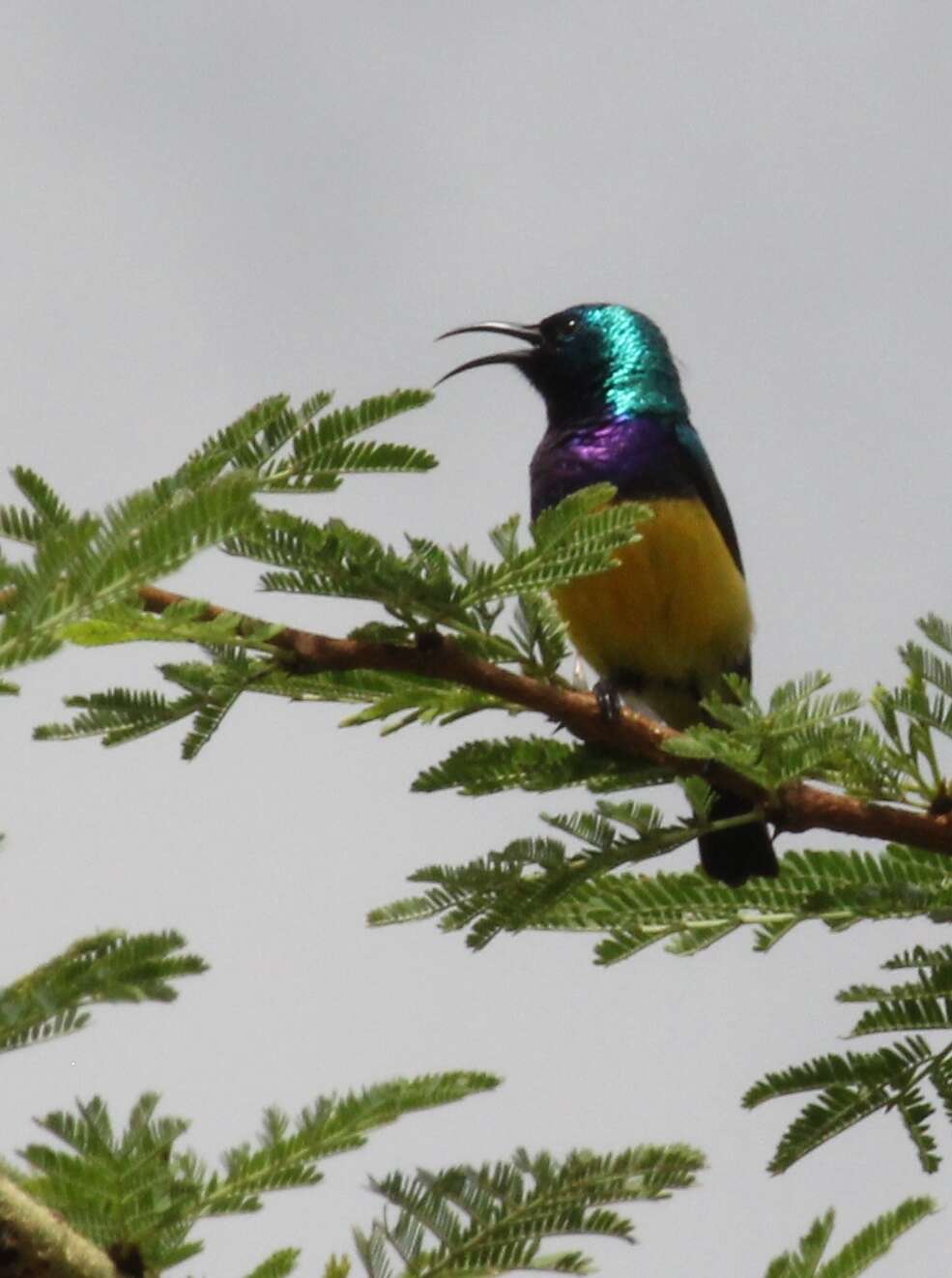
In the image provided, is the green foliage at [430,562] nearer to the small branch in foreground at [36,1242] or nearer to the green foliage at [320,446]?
the green foliage at [320,446]

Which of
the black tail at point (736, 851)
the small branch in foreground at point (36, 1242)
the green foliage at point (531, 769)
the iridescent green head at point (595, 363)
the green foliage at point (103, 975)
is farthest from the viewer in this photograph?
the iridescent green head at point (595, 363)

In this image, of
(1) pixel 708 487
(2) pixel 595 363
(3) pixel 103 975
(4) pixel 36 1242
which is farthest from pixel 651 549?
(4) pixel 36 1242

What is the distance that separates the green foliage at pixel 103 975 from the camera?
92.0 inches

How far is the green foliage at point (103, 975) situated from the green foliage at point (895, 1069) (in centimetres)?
124

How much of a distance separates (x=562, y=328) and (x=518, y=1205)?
5.83m

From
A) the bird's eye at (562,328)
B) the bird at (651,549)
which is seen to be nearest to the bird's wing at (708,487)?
the bird at (651,549)

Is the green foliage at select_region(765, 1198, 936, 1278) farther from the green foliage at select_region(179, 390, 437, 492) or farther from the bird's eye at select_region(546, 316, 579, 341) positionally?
the bird's eye at select_region(546, 316, 579, 341)

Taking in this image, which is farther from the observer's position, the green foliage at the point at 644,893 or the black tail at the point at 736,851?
the black tail at the point at 736,851

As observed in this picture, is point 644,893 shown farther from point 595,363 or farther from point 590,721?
point 595,363

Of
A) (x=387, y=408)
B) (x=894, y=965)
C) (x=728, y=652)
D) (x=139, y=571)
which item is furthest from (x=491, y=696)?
(x=728, y=652)

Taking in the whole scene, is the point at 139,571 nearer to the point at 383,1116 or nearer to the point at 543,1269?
the point at 383,1116

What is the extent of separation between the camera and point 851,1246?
9.33 feet

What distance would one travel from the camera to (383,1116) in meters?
2.60

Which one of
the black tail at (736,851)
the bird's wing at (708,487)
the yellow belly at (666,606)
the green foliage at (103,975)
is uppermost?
the bird's wing at (708,487)
